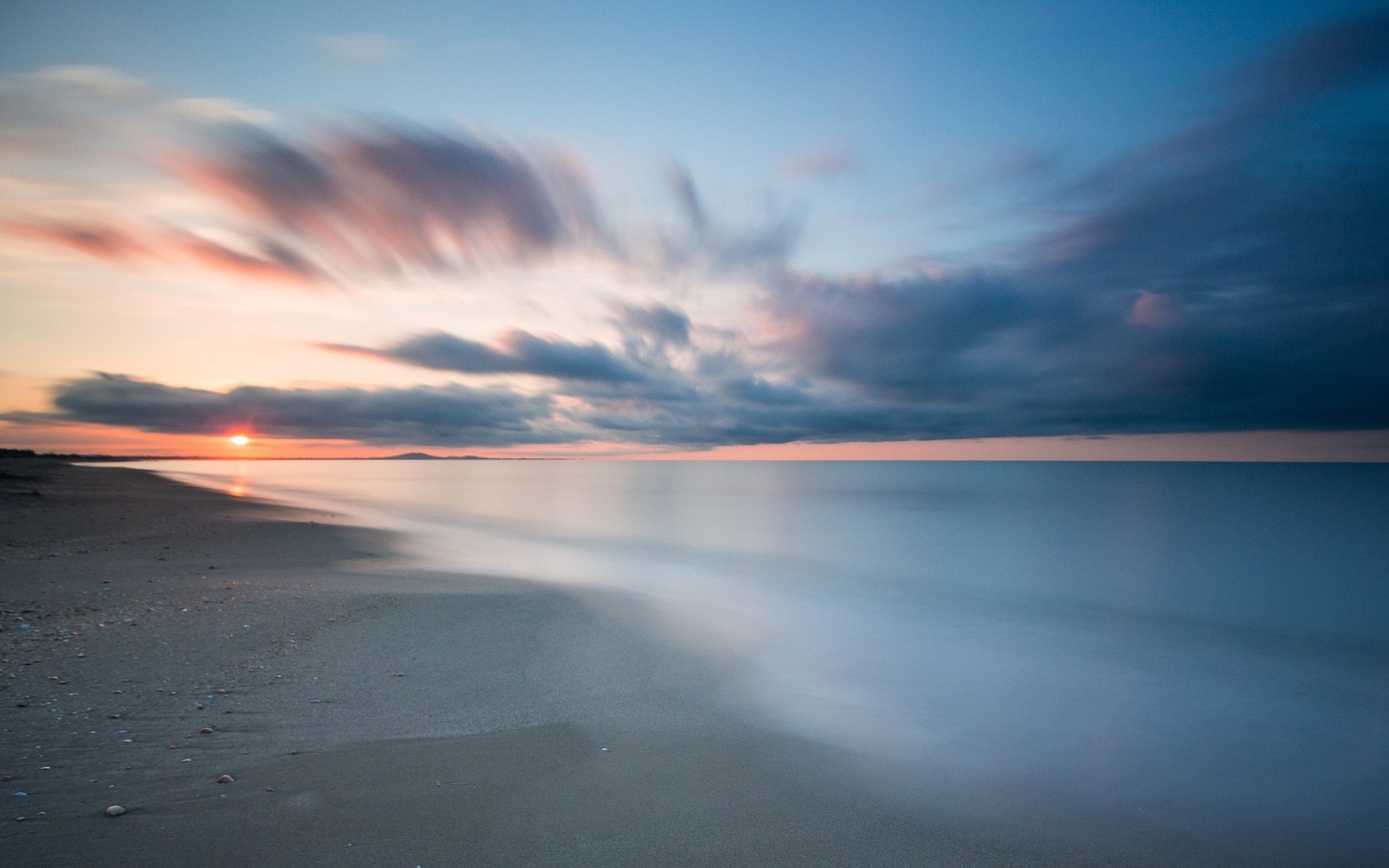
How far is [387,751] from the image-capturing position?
5715mm

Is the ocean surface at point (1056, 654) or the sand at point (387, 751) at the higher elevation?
the sand at point (387, 751)

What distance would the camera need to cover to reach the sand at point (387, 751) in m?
4.46

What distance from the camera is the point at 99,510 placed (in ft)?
85.0

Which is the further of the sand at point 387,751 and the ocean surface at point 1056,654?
the ocean surface at point 1056,654

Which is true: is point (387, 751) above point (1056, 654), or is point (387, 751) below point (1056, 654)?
above

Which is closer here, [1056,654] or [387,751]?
[387,751]

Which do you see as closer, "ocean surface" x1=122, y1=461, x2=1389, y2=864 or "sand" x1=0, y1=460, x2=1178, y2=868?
"sand" x1=0, y1=460, x2=1178, y2=868

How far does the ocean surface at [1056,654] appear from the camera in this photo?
20.3 feet

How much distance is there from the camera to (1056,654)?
11.7 meters

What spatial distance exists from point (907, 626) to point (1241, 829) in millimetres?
7977

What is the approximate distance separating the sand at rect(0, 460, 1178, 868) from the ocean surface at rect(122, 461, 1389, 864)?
3.54 feet

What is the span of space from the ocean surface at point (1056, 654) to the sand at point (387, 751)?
108 centimetres

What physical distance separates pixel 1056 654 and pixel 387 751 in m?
11.0

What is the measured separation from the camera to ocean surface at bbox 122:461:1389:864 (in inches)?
243
